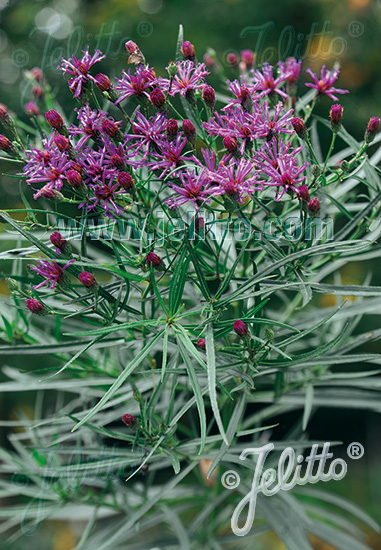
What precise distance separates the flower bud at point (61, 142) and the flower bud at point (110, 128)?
0.03 meters

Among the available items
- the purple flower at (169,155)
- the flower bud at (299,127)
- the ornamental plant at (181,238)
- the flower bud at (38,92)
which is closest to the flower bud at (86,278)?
the ornamental plant at (181,238)

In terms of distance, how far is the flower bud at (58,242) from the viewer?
47 centimetres

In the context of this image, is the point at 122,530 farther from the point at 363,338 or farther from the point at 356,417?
the point at 356,417

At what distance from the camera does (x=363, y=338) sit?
24.9 inches

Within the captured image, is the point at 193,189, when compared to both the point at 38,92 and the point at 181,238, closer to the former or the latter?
the point at 181,238

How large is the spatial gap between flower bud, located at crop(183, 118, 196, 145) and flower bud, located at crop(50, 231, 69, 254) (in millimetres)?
144

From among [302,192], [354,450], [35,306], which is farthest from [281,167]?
[354,450]

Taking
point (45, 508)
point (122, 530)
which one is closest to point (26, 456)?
point (45, 508)

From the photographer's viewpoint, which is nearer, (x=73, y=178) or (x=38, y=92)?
(x=73, y=178)

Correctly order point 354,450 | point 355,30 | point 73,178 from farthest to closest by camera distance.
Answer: point 355,30 → point 354,450 → point 73,178

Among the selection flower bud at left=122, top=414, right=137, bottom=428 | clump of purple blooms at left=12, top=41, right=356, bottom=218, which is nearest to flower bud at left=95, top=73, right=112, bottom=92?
clump of purple blooms at left=12, top=41, right=356, bottom=218

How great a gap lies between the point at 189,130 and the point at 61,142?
0.11 m

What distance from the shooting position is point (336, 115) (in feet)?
1.70

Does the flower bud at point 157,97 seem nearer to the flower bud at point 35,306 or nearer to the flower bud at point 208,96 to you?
the flower bud at point 208,96
